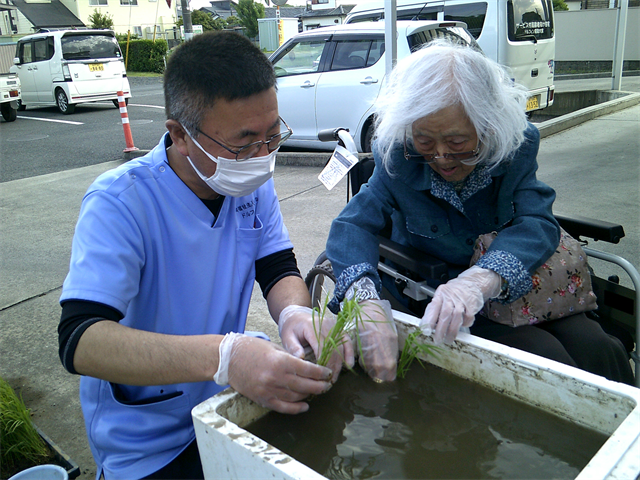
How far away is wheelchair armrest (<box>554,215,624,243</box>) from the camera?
6.56 ft

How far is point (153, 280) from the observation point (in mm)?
1497

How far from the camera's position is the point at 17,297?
3.73 m

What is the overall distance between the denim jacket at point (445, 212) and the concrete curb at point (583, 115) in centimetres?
→ 629

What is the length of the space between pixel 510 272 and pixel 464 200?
0.35 m

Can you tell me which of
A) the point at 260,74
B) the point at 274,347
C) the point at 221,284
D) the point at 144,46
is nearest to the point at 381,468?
the point at 274,347

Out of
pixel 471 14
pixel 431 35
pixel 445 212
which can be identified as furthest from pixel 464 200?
pixel 471 14

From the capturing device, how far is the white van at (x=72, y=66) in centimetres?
1273

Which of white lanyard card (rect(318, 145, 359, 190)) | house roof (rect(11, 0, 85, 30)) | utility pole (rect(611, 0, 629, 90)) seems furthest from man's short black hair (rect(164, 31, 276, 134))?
house roof (rect(11, 0, 85, 30))

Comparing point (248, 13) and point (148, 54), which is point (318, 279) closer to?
point (148, 54)

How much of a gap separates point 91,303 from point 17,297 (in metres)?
2.88

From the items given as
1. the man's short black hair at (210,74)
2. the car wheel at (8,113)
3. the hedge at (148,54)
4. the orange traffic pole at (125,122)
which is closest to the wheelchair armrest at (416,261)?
the man's short black hair at (210,74)

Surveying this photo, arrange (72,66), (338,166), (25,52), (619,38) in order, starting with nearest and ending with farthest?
(338,166) → (619,38) → (72,66) → (25,52)

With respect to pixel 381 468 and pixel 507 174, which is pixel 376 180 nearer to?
pixel 507 174

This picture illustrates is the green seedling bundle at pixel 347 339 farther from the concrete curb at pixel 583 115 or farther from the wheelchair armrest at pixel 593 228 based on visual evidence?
the concrete curb at pixel 583 115
